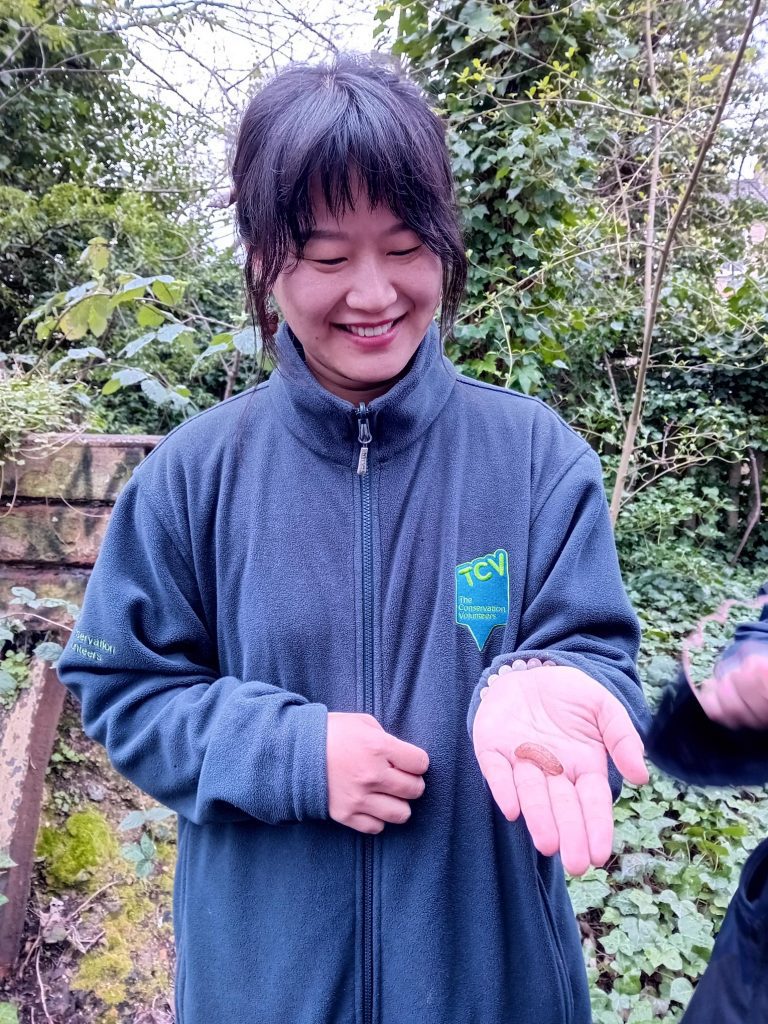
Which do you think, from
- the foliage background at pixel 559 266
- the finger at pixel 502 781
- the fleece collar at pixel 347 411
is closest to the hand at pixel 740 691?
the finger at pixel 502 781

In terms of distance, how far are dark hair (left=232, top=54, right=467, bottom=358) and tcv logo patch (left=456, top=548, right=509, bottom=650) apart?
0.48 meters

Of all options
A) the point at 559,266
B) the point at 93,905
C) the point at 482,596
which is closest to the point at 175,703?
the point at 482,596

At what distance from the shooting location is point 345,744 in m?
0.86

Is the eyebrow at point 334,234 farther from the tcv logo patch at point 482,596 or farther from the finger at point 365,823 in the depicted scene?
the finger at point 365,823

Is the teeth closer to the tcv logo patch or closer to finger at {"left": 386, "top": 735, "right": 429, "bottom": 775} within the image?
the tcv logo patch

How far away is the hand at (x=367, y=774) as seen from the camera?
0.86 meters

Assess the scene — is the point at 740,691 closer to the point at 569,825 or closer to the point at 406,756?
the point at 569,825

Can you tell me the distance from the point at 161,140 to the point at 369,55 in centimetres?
761

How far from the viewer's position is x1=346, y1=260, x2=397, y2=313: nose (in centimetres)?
94

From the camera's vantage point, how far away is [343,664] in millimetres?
982

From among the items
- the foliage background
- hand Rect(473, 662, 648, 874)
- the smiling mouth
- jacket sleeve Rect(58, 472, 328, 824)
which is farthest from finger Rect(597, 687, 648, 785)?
the foliage background

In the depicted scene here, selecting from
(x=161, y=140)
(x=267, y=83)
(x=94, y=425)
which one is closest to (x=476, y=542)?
(x=267, y=83)

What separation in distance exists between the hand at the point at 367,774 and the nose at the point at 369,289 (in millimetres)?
580

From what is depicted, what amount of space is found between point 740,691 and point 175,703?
0.73m
